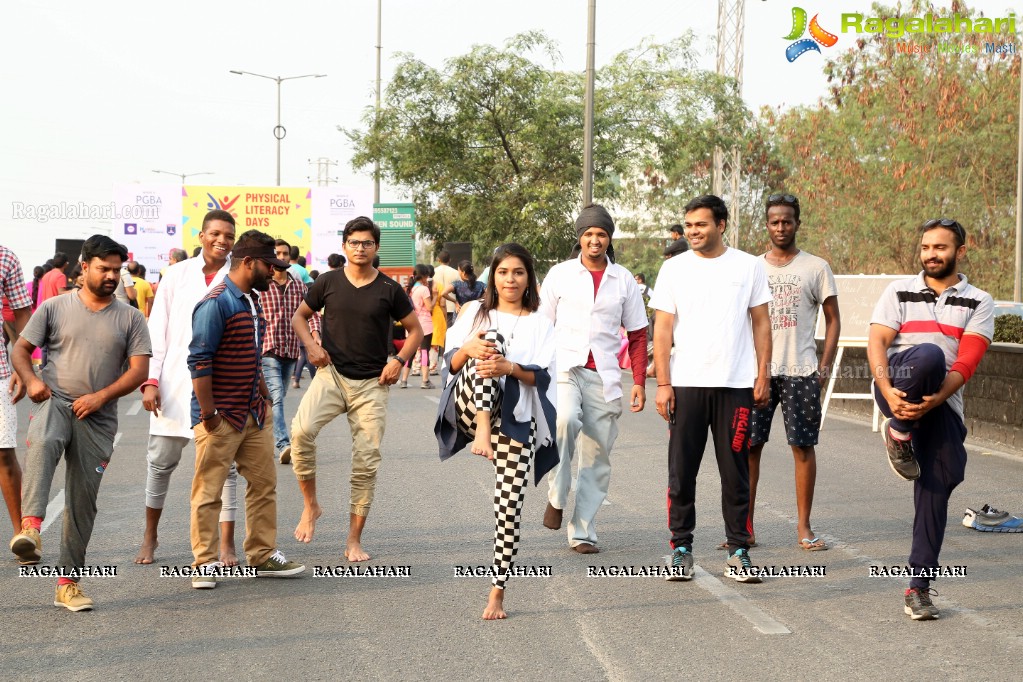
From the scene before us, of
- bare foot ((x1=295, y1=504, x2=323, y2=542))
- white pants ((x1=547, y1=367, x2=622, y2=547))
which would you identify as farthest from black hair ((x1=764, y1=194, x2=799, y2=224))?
bare foot ((x1=295, y1=504, x2=323, y2=542))

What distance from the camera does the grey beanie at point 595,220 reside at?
26.1ft

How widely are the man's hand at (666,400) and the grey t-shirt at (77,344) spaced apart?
277 cm

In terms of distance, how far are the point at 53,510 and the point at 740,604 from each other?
212 inches

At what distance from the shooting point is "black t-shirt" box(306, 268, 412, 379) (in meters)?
7.84

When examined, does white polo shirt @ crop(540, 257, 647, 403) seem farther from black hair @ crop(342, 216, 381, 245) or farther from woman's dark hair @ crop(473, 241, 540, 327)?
woman's dark hair @ crop(473, 241, 540, 327)

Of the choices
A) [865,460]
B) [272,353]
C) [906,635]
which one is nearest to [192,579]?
[906,635]

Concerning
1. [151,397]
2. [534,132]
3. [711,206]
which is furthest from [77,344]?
[534,132]

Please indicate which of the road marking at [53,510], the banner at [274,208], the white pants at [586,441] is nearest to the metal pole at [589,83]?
the road marking at [53,510]

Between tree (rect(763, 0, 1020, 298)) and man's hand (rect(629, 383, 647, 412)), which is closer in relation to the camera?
man's hand (rect(629, 383, 647, 412))

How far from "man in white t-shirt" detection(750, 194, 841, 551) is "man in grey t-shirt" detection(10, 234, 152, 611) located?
3.79 metres

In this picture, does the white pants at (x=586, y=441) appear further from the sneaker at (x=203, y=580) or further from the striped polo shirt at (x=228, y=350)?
the sneaker at (x=203, y=580)

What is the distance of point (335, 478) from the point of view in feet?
36.6

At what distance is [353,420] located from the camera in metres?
7.96

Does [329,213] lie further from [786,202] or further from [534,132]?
[786,202]
